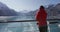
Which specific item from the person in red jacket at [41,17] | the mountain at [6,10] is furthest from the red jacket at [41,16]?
the mountain at [6,10]

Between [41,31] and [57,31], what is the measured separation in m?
1.44

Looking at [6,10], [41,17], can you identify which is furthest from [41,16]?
[6,10]

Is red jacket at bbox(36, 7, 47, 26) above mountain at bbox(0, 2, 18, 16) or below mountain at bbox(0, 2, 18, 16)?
below

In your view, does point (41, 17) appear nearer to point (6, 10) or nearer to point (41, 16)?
point (41, 16)

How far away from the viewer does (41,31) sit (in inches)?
155

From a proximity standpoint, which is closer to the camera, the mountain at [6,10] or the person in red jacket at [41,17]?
the person in red jacket at [41,17]

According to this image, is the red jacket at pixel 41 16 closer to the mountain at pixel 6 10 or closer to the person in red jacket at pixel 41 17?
the person in red jacket at pixel 41 17

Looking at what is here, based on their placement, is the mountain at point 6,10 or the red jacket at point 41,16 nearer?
the red jacket at point 41,16

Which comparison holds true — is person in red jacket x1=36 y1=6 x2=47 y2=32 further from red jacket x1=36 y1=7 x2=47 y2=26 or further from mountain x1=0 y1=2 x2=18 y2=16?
mountain x1=0 y1=2 x2=18 y2=16

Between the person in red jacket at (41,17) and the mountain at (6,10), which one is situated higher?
the mountain at (6,10)

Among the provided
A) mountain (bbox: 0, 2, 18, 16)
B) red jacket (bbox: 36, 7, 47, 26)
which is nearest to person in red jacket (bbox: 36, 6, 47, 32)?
red jacket (bbox: 36, 7, 47, 26)

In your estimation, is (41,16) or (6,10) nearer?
(41,16)

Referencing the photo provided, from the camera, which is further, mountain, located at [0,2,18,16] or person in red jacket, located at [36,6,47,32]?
mountain, located at [0,2,18,16]

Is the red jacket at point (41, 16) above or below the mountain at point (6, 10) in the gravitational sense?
below
